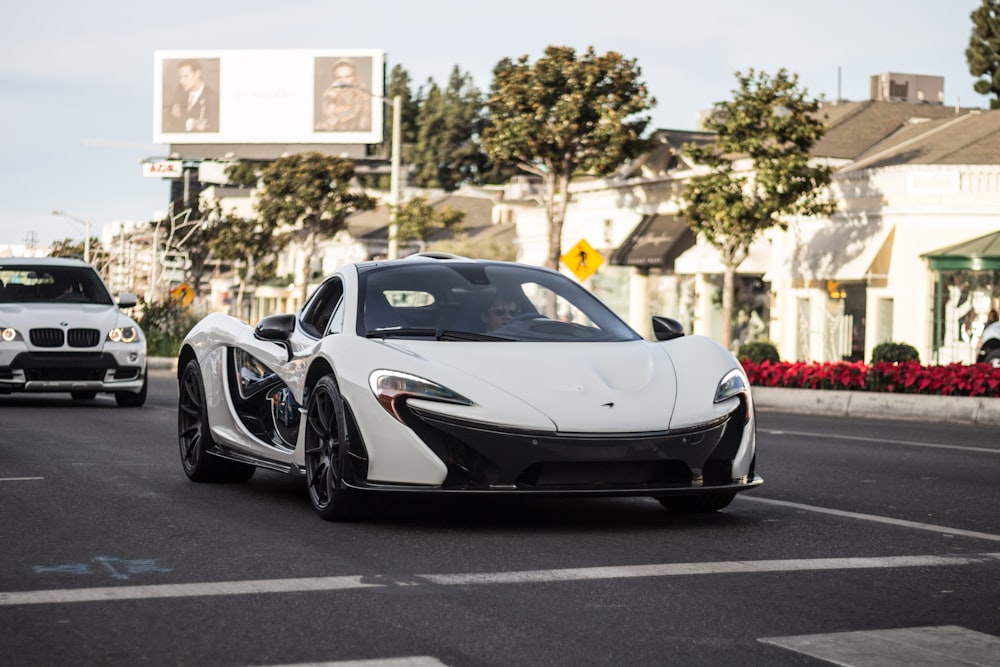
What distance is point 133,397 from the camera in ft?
61.2

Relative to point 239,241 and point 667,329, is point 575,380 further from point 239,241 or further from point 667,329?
point 239,241

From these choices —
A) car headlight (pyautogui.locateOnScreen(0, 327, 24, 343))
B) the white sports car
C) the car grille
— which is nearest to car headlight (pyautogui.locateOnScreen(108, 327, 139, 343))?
the car grille

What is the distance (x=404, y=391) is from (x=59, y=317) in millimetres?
11690

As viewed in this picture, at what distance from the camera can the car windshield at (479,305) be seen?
26.6 feet

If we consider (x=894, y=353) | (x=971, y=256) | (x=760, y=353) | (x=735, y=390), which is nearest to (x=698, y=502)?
(x=735, y=390)

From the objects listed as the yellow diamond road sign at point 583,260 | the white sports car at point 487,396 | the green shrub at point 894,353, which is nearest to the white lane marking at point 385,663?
the white sports car at point 487,396

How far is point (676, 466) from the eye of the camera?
24.1 feet

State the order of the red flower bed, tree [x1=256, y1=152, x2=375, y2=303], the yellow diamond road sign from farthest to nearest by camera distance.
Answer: tree [x1=256, y1=152, x2=375, y2=303] → the yellow diamond road sign → the red flower bed

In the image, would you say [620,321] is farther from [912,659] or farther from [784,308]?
[784,308]

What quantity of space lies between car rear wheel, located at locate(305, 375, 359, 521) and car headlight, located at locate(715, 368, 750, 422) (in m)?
1.76

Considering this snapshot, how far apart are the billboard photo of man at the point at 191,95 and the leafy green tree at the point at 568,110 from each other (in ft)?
190

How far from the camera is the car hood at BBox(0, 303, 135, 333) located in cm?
1789

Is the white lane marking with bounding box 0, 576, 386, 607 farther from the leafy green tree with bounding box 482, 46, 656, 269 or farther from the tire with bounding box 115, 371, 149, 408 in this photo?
the leafy green tree with bounding box 482, 46, 656, 269

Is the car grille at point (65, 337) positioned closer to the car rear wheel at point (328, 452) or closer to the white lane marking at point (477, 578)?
the car rear wheel at point (328, 452)
